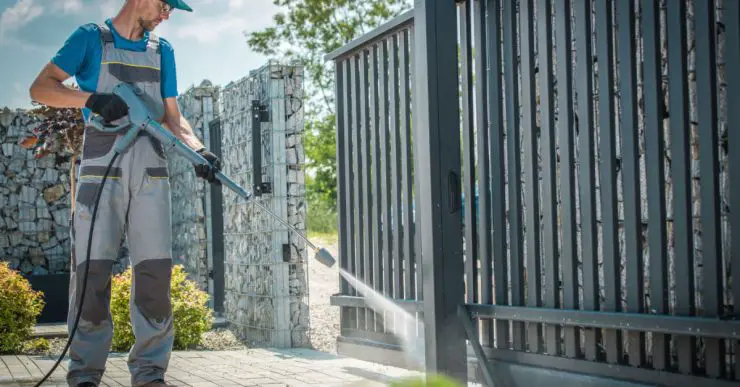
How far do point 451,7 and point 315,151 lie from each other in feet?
75.0

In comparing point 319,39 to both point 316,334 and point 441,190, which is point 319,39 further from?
point 441,190

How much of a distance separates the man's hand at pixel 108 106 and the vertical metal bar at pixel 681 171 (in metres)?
2.54

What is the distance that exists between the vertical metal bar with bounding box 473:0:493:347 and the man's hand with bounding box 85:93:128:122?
169 centimetres

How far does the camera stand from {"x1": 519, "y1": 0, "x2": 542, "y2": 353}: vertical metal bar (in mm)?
3621

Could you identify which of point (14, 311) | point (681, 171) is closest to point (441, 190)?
point (681, 171)

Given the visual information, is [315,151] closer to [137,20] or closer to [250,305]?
[250,305]

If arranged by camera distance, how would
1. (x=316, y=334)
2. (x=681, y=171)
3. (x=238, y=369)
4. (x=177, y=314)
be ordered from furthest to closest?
(x=316, y=334) < (x=177, y=314) < (x=238, y=369) < (x=681, y=171)

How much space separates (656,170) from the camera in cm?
302

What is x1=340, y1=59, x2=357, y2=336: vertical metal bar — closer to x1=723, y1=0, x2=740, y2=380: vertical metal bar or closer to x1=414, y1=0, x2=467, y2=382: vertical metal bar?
x1=414, y1=0, x2=467, y2=382: vertical metal bar

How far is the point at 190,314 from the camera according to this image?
25.1ft

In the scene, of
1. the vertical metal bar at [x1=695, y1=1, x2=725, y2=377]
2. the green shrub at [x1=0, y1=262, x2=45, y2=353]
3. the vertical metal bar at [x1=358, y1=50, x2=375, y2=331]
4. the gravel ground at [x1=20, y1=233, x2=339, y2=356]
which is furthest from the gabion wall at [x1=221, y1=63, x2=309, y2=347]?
the vertical metal bar at [x1=695, y1=1, x2=725, y2=377]

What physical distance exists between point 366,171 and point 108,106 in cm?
164

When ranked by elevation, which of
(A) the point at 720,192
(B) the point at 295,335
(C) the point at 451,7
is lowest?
(B) the point at 295,335

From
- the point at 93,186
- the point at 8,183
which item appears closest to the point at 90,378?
the point at 93,186
